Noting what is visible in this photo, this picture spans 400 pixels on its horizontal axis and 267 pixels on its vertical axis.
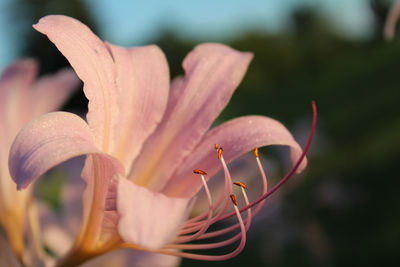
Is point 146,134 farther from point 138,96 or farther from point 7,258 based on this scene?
point 7,258

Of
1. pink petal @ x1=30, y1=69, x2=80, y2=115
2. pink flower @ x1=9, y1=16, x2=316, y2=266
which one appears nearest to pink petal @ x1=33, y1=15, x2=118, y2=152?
pink flower @ x1=9, y1=16, x2=316, y2=266

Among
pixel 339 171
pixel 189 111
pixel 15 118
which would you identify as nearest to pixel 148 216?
pixel 189 111

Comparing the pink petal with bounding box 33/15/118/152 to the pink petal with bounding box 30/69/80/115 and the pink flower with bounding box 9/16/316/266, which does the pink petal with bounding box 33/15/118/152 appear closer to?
the pink flower with bounding box 9/16/316/266

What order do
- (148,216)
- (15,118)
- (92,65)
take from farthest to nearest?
(15,118) → (92,65) → (148,216)

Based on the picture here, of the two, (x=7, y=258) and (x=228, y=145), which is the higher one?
(x=228, y=145)

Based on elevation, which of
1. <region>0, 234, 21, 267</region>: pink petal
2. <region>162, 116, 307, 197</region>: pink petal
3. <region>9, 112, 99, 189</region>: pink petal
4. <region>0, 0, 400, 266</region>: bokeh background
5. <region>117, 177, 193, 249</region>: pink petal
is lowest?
<region>0, 0, 400, 266</region>: bokeh background
